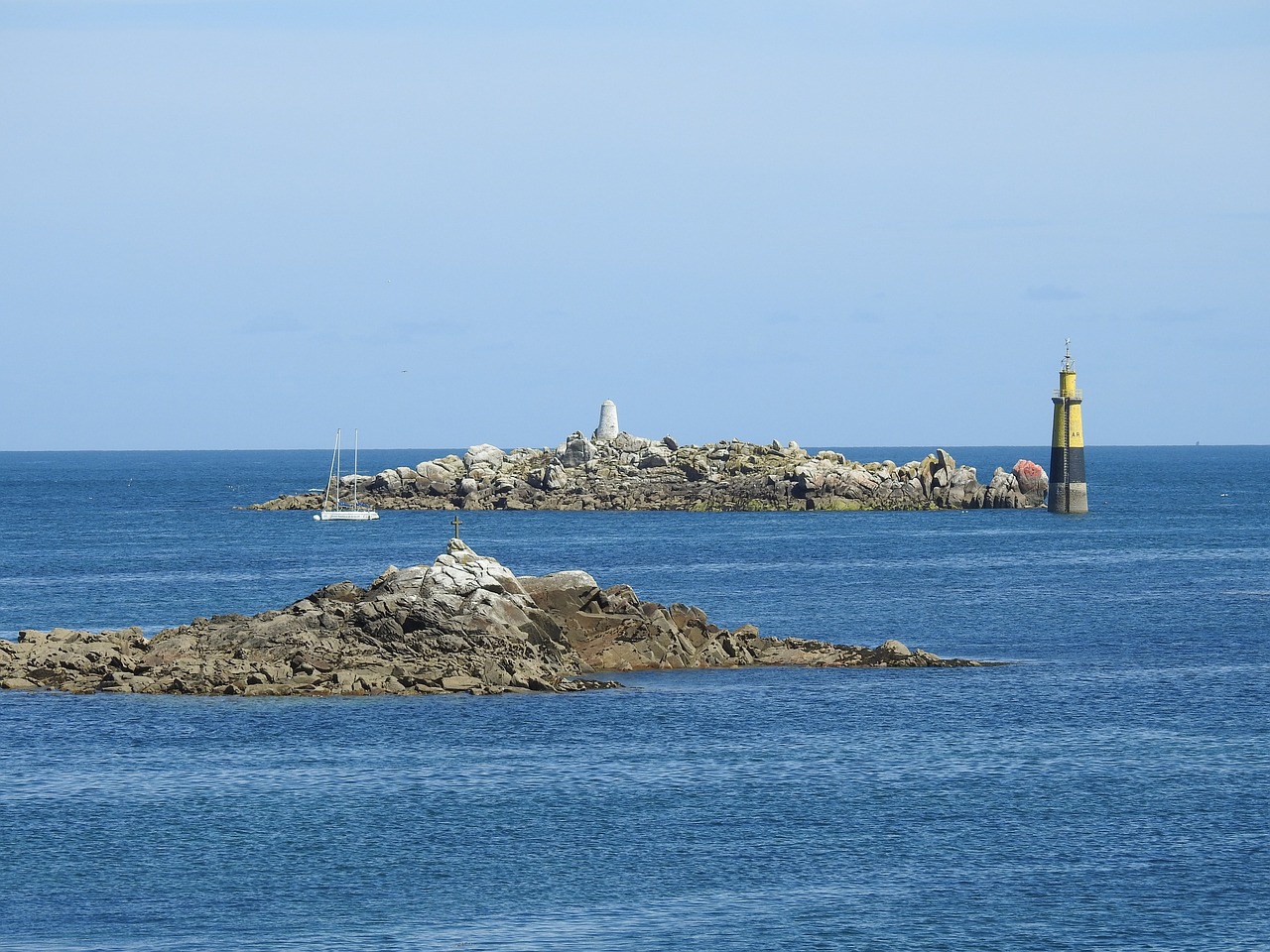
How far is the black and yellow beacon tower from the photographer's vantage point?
12431 cm

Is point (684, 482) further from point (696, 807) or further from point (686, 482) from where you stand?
point (696, 807)

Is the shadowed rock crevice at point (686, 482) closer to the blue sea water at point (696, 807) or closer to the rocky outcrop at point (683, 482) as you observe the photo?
the rocky outcrop at point (683, 482)

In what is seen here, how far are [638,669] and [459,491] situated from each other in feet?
331

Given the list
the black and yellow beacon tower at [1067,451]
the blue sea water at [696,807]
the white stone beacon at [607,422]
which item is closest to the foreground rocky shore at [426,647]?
the blue sea water at [696,807]

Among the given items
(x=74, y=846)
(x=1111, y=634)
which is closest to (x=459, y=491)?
(x=1111, y=634)

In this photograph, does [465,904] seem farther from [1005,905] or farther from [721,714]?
[721,714]

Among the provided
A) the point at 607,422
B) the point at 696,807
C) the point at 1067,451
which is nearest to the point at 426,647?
the point at 696,807

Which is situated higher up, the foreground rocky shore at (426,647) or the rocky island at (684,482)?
the rocky island at (684,482)

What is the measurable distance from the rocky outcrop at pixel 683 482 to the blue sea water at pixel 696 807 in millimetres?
76269

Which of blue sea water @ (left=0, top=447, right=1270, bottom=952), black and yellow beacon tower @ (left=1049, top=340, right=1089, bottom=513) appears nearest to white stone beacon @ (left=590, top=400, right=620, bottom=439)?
black and yellow beacon tower @ (left=1049, top=340, right=1089, bottom=513)

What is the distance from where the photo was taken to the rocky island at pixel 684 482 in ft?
477

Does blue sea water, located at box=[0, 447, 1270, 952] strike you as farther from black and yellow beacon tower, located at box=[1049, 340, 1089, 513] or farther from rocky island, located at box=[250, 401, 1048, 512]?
rocky island, located at box=[250, 401, 1048, 512]

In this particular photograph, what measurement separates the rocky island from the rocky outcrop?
87mm

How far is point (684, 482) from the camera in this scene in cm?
15262
